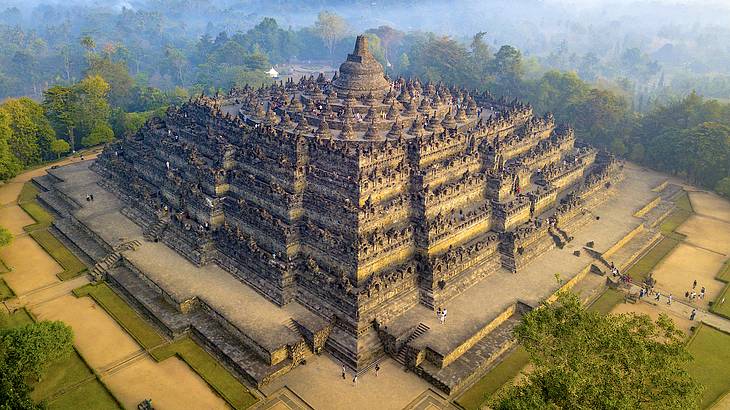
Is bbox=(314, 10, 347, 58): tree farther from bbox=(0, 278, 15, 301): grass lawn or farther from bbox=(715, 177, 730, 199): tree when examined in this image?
bbox=(0, 278, 15, 301): grass lawn

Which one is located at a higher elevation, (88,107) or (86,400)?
(88,107)

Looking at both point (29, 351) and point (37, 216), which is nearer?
point (29, 351)

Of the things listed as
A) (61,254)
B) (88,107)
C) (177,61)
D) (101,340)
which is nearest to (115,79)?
(88,107)

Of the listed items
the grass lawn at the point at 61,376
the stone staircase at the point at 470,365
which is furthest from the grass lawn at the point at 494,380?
the grass lawn at the point at 61,376

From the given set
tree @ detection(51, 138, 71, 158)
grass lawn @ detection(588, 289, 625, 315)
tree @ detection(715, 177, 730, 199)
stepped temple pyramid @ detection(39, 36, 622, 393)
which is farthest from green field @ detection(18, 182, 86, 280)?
tree @ detection(715, 177, 730, 199)

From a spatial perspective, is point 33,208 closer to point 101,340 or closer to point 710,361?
point 101,340

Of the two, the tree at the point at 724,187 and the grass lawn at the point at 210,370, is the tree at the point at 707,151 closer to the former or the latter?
the tree at the point at 724,187
